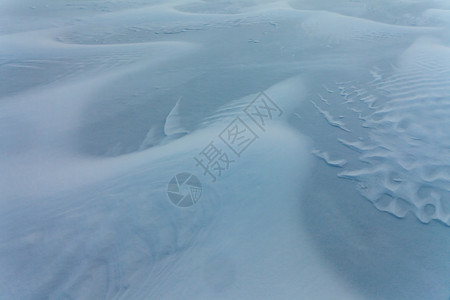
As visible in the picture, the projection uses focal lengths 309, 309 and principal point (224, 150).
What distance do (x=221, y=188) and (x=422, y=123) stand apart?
2396 mm

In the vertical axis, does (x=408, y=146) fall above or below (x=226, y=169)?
above

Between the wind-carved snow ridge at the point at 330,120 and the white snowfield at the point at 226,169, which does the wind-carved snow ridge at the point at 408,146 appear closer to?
the white snowfield at the point at 226,169

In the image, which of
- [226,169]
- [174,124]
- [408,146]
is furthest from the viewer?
[174,124]

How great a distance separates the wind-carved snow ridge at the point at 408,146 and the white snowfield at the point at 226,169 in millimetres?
18

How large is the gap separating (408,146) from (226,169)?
1.84m

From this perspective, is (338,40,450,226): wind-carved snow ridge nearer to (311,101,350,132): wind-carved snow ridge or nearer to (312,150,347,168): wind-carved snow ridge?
(312,150,347,168): wind-carved snow ridge

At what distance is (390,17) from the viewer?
6797 mm

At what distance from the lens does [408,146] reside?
3.08m

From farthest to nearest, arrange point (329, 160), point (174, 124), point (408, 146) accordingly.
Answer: point (174, 124) → point (408, 146) → point (329, 160)

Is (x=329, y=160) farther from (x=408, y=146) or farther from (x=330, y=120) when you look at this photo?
(x=408, y=146)

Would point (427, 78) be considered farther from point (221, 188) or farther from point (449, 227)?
point (221, 188)

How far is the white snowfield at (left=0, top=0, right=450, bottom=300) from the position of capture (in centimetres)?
209

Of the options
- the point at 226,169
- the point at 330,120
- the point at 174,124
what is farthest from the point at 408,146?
the point at 174,124

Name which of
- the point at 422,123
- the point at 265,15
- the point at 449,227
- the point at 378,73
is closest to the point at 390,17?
the point at 265,15
